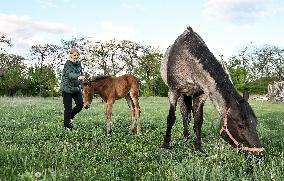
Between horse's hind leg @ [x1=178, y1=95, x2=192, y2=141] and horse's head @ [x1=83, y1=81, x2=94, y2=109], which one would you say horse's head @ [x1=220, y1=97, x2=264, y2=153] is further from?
horse's head @ [x1=83, y1=81, x2=94, y2=109]

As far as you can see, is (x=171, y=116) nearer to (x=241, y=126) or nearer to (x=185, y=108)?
(x=185, y=108)

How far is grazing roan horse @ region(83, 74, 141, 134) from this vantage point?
12875 mm

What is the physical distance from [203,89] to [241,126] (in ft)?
5.21

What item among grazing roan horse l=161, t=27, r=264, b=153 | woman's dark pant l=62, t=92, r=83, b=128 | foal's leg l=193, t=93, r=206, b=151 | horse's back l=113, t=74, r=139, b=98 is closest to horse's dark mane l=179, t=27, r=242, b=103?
grazing roan horse l=161, t=27, r=264, b=153

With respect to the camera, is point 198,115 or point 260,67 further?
point 260,67

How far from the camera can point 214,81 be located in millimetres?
7648

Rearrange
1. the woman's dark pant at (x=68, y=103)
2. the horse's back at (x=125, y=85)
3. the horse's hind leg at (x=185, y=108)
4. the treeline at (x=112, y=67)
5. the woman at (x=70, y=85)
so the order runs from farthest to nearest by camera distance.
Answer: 1. the treeline at (x=112, y=67)
2. the horse's back at (x=125, y=85)
3. the woman's dark pant at (x=68, y=103)
4. the woman at (x=70, y=85)
5. the horse's hind leg at (x=185, y=108)

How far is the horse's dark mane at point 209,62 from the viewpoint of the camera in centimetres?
723

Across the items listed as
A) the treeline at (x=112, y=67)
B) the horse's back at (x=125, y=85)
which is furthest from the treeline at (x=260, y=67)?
the horse's back at (x=125, y=85)

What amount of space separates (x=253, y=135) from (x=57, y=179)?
10.4 ft

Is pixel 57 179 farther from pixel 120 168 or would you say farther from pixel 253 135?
pixel 253 135

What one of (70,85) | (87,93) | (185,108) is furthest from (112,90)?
(185,108)

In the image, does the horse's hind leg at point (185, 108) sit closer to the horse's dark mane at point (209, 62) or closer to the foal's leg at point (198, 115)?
the foal's leg at point (198, 115)

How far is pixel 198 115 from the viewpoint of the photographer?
9234 millimetres
